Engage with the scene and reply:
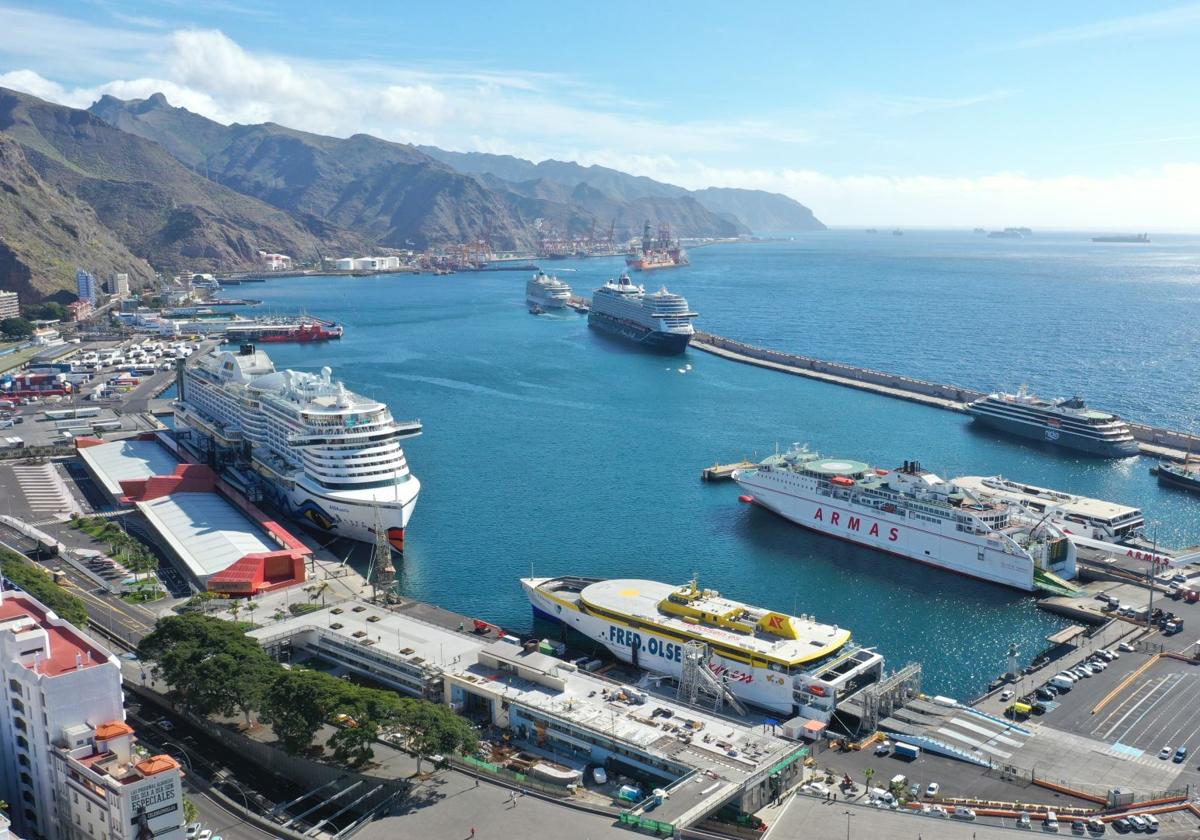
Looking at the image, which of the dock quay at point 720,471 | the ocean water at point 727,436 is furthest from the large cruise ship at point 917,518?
the dock quay at point 720,471

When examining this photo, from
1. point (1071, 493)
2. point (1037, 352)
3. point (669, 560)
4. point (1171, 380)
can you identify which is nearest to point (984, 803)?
point (669, 560)

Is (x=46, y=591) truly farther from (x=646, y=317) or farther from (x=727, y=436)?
(x=646, y=317)

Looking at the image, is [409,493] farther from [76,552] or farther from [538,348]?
[538,348]

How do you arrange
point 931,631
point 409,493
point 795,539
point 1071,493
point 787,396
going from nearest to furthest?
point 931,631 → point 409,493 → point 795,539 → point 1071,493 → point 787,396

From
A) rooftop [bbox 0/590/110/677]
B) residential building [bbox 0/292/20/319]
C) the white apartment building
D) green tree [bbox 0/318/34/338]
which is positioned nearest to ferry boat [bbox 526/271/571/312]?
green tree [bbox 0/318/34/338]

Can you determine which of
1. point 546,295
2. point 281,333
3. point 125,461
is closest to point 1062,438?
point 125,461
